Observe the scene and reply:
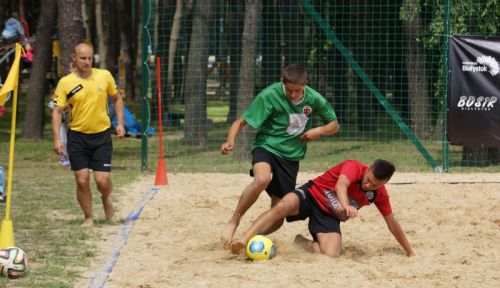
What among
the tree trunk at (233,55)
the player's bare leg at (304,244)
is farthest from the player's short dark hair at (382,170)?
the tree trunk at (233,55)

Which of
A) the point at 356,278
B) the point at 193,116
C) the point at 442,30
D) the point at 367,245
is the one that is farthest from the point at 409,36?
the point at 356,278

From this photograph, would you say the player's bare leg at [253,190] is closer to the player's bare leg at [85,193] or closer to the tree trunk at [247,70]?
the player's bare leg at [85,193]

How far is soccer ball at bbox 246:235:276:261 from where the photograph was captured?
7.43 meters

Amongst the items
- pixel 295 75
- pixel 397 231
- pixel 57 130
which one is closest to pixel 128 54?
pixel 57 130

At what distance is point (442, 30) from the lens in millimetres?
15406

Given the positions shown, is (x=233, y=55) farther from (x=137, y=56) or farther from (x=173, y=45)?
(x=137, y=56)

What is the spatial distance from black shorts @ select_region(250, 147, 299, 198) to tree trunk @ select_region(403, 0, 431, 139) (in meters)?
8.72

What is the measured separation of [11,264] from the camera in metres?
6.82

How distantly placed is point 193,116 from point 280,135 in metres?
10.5

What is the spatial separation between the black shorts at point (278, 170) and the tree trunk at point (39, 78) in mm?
12894

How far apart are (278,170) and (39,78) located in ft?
42.7

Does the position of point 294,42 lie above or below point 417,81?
above

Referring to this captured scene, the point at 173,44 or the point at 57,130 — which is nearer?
the point at 57,130

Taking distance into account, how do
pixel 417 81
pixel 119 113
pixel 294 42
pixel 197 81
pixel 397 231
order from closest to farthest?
pixel 397 231 → pixel 119 113 → pixel 417 81 → pixel 197 81 → pixel 294 42
